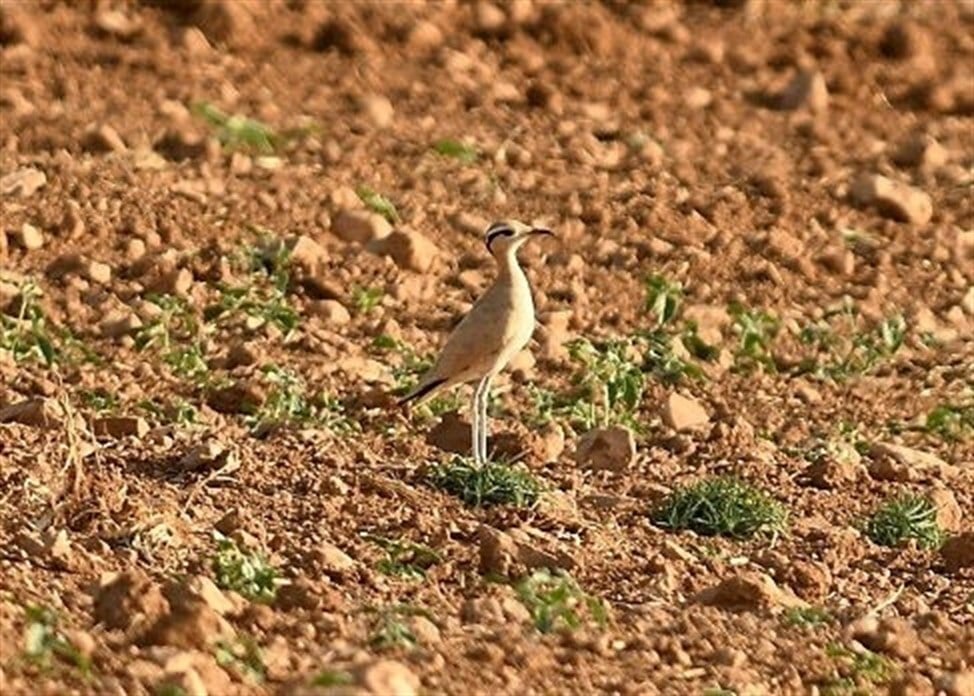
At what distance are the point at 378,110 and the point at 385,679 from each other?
22.4 ft

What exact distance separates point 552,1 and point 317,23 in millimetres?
1197

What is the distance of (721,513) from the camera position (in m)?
9.70

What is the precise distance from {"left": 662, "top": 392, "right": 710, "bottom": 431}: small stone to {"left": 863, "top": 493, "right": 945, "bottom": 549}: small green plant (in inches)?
48.8

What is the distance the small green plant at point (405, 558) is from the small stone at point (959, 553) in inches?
66.4

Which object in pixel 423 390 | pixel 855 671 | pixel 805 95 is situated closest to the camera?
pixel 855 671

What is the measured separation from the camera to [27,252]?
472 inches

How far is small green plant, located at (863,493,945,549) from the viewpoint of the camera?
985 cm

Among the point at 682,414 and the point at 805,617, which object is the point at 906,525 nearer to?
the point at 805,617

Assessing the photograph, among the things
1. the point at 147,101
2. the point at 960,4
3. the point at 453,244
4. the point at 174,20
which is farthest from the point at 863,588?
the point at 960,4

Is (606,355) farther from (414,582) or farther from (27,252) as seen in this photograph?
(414,582)

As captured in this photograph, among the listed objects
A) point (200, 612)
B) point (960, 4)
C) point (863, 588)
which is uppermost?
point (200, 612)

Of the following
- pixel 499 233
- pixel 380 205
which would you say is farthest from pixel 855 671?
pixel 380 205

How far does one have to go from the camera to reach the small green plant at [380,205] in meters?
12.8

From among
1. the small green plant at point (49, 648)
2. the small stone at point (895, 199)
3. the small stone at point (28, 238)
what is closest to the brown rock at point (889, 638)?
the small green plant at point (49, 648)
